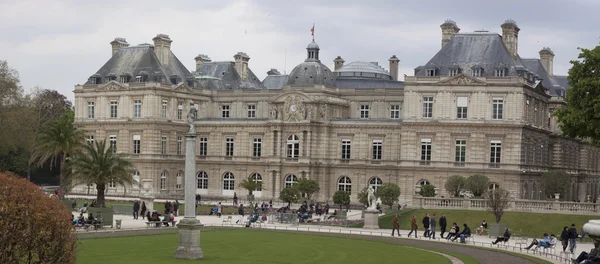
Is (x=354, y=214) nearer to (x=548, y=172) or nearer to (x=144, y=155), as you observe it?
(x=548, y=172)

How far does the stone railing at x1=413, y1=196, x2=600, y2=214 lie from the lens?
6688 centimetres

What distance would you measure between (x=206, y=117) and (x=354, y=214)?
31893 millimetres

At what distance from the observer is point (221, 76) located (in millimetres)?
111562

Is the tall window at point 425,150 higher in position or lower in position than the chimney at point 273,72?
lower

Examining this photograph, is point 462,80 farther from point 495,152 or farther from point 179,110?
point 179,110

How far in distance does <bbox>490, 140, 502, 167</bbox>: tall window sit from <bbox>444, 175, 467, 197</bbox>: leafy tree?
5.20m

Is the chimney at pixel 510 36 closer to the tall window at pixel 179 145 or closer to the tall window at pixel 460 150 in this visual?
the tall window at pixel 460 150

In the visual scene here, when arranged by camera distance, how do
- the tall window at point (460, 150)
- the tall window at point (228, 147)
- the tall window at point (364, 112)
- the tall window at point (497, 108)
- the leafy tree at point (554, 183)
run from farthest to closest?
the tall window at point (228, 147) → the tall window at point (364, 112) → the tall window at point (460, 150) → the tall window at point (497, 108) → the leafy tree at point (554, 183)

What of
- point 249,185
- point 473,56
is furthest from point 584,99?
point 249,185

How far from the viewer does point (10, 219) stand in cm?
2780

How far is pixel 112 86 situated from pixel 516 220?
5122cm

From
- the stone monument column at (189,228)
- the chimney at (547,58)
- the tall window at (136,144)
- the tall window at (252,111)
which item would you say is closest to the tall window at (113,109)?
the tall window at (136,144)

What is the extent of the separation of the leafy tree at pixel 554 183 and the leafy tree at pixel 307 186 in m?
20.1

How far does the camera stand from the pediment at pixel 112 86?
102438mm
